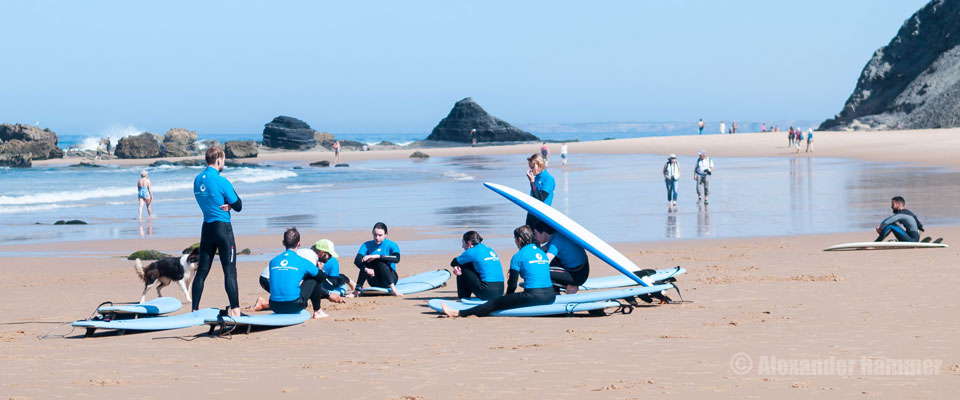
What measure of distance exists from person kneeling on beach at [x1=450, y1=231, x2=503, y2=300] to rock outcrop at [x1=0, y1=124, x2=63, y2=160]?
5783cm

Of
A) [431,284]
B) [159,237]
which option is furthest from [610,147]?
[431,284]

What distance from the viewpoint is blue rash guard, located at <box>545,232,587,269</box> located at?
9.46 meters

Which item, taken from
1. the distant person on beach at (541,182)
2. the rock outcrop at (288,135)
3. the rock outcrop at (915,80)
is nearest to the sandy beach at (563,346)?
the distant person on beach at (541,182)

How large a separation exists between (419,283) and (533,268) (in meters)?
2.48

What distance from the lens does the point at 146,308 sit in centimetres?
868

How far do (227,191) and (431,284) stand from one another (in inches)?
120

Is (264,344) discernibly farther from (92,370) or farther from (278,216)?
(278,216)

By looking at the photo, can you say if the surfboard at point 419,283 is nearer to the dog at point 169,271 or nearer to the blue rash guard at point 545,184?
the blue rash guard at point 545,184

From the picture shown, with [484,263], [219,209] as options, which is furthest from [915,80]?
[219,209]

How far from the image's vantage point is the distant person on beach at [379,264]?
10.3m

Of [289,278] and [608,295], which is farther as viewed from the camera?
[608,295]

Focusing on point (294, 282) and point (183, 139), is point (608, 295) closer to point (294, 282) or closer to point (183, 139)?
point (294, 282)

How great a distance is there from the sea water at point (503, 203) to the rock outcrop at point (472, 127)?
48589mm

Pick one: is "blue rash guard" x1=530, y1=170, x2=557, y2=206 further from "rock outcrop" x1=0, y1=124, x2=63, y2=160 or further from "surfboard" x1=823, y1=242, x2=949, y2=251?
"rock outcrop" x1=0, y1=124, x2=63, y2=160
